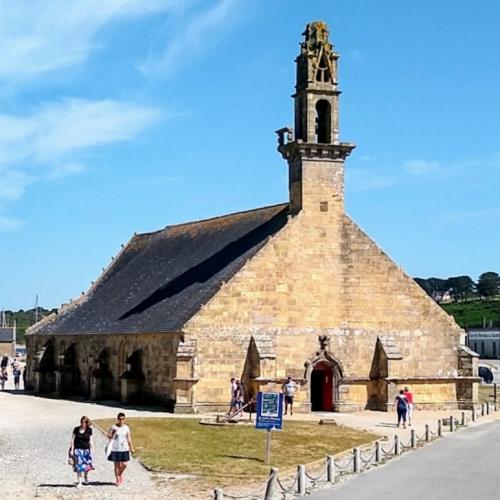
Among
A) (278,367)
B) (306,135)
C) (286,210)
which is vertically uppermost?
(306,135)

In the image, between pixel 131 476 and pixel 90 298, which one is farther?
pixel 90 298

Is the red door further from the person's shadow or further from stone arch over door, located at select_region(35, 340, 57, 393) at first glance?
the person's shadow

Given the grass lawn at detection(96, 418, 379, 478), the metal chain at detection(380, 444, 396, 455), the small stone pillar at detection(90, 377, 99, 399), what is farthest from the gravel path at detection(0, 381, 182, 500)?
the metal chain at detection(380, 444, 396, 455)

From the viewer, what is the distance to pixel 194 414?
132 feet

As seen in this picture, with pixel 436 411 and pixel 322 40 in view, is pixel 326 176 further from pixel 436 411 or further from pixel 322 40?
pixel 436 411

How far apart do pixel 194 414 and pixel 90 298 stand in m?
19.6

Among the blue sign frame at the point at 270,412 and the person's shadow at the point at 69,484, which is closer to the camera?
the person's shadow at the point at 69,484

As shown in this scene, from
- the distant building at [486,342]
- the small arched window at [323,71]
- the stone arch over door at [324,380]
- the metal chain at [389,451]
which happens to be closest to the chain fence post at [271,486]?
the metal chain at [389,451]

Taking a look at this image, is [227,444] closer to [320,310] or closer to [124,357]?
[320,310]

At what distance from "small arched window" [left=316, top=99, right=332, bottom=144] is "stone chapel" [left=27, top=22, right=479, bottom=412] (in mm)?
45

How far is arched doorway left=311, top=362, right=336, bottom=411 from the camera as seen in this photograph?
1718 inches

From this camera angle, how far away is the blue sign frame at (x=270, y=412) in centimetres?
2777

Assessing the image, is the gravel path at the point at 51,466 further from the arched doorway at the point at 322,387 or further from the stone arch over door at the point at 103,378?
the arched doorway at the point at 322,387

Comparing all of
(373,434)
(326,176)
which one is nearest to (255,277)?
(326,176)
